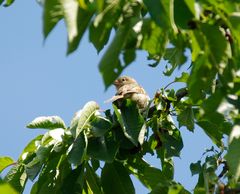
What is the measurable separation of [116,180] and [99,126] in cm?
38

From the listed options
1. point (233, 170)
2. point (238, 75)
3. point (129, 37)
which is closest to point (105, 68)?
point (129, 37)

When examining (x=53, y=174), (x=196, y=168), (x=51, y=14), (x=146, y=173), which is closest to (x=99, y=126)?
(x=53, y=174)

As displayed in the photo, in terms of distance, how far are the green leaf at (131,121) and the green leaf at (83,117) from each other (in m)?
0.16

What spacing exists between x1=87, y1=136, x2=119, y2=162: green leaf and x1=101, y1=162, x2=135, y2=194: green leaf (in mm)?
282

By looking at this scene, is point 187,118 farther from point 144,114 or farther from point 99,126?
point 99,126

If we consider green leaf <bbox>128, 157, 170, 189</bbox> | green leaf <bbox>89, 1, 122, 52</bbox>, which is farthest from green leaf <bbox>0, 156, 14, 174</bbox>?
green leaf <bbox>89, 1, 122, 52</bbox>

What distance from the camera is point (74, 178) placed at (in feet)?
13.4

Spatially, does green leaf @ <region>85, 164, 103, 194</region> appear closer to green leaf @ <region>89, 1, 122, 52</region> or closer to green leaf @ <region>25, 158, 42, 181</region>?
green leaf @ <region>25, 158, 42, 181</region>

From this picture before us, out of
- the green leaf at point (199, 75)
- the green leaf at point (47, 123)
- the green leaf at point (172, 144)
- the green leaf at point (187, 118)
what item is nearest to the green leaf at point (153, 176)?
the green leaf at point (172, 144)

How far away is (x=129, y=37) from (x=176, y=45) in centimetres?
25

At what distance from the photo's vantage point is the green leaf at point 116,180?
4172 millimetres

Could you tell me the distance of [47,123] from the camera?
432 cm

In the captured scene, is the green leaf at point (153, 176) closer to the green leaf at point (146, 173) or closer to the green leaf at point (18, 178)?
the green leaf at point (146, 173)

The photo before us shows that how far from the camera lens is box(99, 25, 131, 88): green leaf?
202 centimetres
